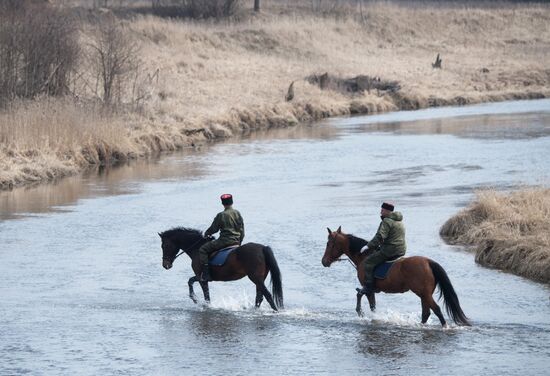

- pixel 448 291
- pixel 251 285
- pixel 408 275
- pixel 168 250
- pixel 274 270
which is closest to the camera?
pixel 448 291

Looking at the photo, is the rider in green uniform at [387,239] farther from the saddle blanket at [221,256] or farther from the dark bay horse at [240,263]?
the saddle blanket at [221,256]

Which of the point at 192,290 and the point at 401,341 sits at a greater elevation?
the point at 192,290

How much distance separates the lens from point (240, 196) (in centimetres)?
3048

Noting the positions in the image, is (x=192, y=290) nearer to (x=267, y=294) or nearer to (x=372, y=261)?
(x=267, y=294)

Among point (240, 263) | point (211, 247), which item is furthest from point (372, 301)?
point (211, 247)

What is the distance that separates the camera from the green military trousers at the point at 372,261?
52.9 ft

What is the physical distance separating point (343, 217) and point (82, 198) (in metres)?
7.91

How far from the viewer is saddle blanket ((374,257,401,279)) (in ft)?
52.9

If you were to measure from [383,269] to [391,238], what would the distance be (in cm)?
49

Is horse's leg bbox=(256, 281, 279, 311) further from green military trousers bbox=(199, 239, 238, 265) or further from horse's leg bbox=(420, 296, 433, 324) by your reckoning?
horse's leg bbox=(420, 296, 433, 324)

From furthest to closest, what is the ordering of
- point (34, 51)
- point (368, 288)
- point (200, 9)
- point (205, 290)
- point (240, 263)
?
point (200, 9) → point (34, 51) → point (205, 290) → point (240, 263) → point (368, 288)

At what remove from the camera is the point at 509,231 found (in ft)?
71.8

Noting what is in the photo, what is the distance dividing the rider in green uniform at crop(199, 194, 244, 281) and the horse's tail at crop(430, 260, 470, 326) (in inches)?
135

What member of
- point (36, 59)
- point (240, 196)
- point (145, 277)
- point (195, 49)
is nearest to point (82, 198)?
point (240, 196)
